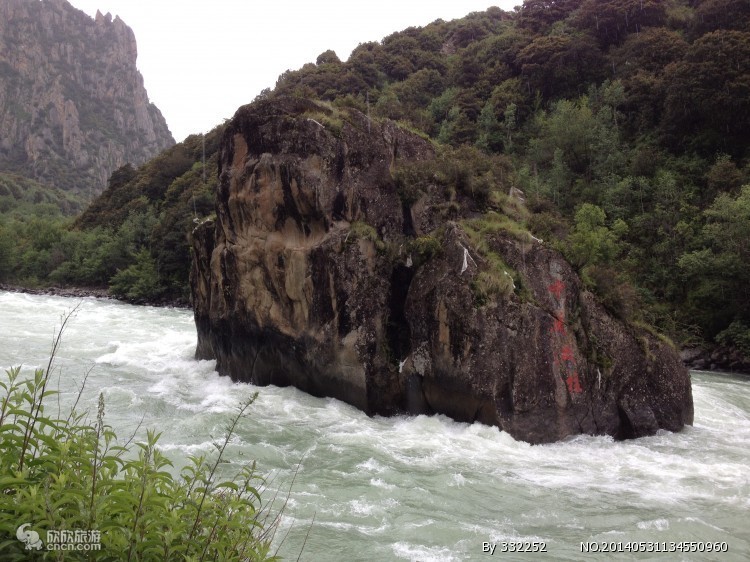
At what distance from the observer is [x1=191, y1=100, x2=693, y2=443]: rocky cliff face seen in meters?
11.1

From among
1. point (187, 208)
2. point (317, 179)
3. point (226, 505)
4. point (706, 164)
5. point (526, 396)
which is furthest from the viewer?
point (187, 208)

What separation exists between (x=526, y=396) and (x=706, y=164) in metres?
23.9

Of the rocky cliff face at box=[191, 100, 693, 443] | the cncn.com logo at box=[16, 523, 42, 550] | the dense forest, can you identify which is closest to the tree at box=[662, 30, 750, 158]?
the dense forest

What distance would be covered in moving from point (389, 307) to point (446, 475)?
5.02 metres

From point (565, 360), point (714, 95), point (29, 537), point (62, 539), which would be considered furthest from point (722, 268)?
point (29, 537)

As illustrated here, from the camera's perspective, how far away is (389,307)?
42.7 ft

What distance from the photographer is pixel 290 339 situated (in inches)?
532

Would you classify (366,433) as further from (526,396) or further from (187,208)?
(187,208)

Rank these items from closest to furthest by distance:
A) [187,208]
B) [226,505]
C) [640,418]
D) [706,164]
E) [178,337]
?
[226,505]
[640,418]
[178,337]
[706,164]
[187,208]

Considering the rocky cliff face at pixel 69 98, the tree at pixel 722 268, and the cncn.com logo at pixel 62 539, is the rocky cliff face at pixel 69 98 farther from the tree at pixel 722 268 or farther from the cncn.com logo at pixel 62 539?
the cncn.com logo at pixel 62 539

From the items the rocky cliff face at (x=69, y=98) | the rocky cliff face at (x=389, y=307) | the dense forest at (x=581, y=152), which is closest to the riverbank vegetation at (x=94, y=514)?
the rocky cliff face at (x=389, y=307)

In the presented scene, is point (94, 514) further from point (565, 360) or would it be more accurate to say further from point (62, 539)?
point (565, 360)

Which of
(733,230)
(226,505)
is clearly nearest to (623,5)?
(733,230)

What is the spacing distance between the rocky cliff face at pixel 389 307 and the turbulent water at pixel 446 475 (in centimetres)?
60
